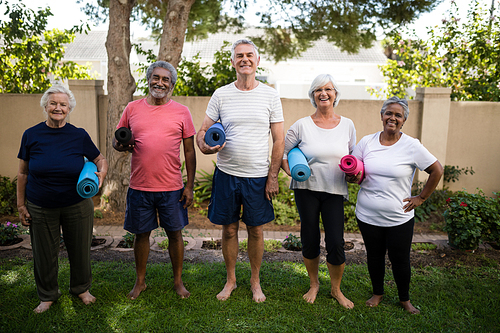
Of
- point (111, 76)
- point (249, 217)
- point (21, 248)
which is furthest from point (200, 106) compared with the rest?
point (249, 217)

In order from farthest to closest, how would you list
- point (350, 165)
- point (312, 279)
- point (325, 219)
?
point (312, 279), point (325, 219), point (350, 165)

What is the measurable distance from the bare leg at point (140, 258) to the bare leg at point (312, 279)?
51.7 inches

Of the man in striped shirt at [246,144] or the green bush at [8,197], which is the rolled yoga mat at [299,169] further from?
Answer: the green bush at [8,197]

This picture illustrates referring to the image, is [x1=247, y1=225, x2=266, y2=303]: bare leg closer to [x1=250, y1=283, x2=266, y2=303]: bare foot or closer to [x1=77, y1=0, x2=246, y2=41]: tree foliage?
[x1=250, y1=283, x2=266, y2=303]: bare foot

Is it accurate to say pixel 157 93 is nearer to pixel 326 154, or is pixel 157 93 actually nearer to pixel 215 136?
pixel 215 136

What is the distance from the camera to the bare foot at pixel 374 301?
3.01 m

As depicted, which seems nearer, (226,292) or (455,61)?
(226,292)

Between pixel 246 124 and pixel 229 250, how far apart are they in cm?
106

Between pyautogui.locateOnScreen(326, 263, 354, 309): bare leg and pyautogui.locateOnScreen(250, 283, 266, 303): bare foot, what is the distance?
0.58 metres

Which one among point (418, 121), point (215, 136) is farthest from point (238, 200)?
point (418, 121)

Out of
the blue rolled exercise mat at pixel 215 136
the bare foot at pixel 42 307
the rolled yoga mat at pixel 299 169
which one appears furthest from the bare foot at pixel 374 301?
the bare foot at pixel 42 307

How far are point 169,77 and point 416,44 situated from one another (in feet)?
20.8

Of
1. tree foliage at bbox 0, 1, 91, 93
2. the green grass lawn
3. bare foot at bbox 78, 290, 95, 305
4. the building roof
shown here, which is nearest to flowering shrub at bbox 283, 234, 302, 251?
the green grass lawn

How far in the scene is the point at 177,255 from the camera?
10.1 feet
